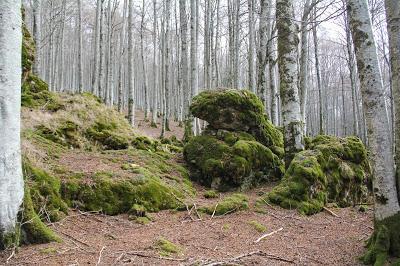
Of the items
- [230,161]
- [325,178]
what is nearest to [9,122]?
[230,161]

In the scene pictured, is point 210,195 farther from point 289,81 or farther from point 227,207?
point 289,81

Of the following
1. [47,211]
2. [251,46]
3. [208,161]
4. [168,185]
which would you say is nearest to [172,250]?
[47,211]

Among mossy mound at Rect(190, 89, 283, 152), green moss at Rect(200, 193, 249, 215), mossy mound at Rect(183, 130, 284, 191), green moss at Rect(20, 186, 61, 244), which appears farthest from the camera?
mossy mound at Rect(190, 89, 283, 152)

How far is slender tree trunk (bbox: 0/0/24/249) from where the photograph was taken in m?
3.62

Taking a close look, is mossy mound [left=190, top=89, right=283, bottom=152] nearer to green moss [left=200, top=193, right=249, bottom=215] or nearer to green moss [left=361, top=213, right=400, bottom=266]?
green moss [left=200, top=193, right=249, bottom=215]

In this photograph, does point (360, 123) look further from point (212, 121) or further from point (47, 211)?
point (47, 211)

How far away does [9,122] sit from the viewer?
147 inches

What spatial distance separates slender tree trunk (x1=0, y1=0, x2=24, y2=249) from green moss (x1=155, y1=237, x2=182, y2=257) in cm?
160

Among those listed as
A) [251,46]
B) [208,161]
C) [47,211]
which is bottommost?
[47,211]

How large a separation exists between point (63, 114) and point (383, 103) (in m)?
7.37

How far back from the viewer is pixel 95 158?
726cm

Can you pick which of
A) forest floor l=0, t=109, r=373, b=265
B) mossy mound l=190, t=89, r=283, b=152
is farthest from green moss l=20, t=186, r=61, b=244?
mossy mound l=190, t=89, r=283, b=152

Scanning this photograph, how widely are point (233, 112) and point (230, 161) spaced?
5.36ft

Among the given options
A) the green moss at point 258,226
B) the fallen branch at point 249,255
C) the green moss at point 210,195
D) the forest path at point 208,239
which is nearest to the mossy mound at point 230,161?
the green moss at point 210,195
